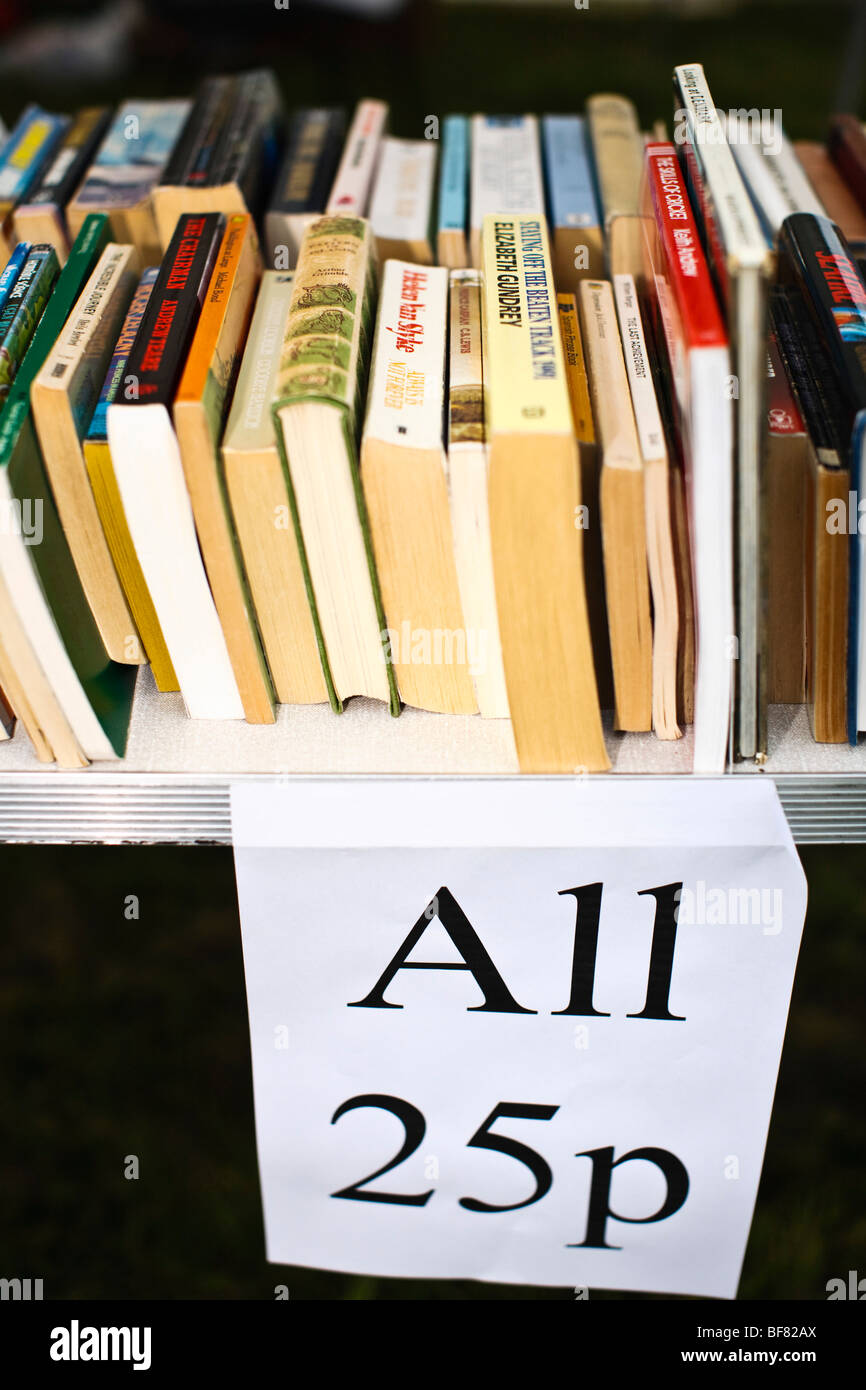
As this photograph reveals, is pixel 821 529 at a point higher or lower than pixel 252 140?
lower

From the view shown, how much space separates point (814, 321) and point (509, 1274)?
1.00 m

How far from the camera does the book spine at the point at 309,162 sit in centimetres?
116

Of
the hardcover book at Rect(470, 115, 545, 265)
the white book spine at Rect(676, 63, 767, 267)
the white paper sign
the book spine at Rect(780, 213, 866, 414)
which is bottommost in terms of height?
A: the white paper sign

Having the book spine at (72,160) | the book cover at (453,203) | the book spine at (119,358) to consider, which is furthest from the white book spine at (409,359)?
the book spine at (72,160)

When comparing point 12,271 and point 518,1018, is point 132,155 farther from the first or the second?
point 518,1018

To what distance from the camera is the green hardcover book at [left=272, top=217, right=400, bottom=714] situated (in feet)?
2.74

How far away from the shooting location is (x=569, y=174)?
1.18 m

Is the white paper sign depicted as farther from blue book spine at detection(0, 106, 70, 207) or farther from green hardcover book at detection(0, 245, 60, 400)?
blue book spine at detection(0, 106, 70, 207)

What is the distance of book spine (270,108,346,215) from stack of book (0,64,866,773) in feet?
0.54

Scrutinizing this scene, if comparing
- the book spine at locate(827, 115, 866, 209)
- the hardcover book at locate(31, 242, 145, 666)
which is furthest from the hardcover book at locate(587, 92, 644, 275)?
the hardcover book at locate(31, 242, 145, 666)

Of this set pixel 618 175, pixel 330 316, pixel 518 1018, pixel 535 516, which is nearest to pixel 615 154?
pixel 618 175

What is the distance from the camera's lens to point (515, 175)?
1178mm

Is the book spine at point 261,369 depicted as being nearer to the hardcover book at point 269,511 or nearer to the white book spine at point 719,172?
the hardcover book at point 269,511

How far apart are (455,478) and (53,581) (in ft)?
1.11
